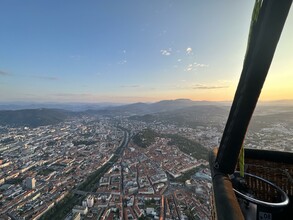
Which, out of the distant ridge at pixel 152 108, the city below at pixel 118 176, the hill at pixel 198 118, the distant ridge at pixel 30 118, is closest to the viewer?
the city below at pixel 118 176

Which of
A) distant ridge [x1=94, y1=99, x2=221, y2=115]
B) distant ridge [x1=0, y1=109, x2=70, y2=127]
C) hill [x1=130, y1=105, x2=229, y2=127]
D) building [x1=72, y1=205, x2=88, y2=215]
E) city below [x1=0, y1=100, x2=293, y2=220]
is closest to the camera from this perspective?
building [x1=72, y1=205, x2=88, y2=215]

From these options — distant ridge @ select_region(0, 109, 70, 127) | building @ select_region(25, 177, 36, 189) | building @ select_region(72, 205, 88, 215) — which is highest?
distant ridge @ select_region(0, 109, 70, 127)

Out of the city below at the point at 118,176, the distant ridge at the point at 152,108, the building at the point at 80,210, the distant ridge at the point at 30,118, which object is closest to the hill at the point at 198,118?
the city below at the point at 118,176

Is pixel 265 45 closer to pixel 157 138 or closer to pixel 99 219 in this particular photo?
pixel 99 219

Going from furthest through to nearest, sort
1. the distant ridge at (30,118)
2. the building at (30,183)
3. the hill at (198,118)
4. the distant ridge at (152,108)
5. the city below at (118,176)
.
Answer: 1. the distant ridge at (152,108)
2. the distant ridge at (30,118)
3. the hill at (198,118)
4. the building at (30,183)
5. the city below at (118,176)

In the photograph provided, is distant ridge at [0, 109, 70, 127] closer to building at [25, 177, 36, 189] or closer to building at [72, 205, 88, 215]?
building at [25, 177, 36, 189]

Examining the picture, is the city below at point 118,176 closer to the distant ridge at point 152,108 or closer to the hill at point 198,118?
the hill at point 198,118

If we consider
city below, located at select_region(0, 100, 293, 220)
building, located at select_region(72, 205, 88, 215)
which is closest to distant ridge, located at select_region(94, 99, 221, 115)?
city below, located at select_region(0, 100, 293, 220)

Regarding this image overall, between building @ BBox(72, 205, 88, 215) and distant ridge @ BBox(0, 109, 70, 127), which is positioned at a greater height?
distant ridge @ BBox(0, 109, 70, 127)

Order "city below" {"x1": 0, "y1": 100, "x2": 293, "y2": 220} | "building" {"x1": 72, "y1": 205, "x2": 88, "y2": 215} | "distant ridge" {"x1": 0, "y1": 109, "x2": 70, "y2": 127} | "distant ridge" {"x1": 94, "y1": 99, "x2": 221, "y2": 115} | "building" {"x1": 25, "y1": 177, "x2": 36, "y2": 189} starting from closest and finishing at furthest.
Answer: "building" {"x1": 72, "y1": 205, "x2": 88, "y2": 215} < "city below" {"x1": 0, "y1": 100, "x2": 293, "y2": 220} < "building" {"x1": 25, "y1": 177, "x2": 36, "y2": 189} < "distant ridge" {"x1": 0, "y1": 109, "x2": 70, "y2": 127} < "distant ridge" {"x1": 94, "y1": 99, "x2": 221, "y2": 115}

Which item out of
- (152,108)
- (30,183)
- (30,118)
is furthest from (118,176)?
(152,108)

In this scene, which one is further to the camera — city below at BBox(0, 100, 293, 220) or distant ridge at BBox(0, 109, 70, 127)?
distant ridge at BBox(0, 109, 70, 127)

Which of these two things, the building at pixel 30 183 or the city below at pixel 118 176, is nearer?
the city below at pixel 118 176

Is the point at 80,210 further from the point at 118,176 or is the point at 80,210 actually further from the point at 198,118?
the point at 198,118
